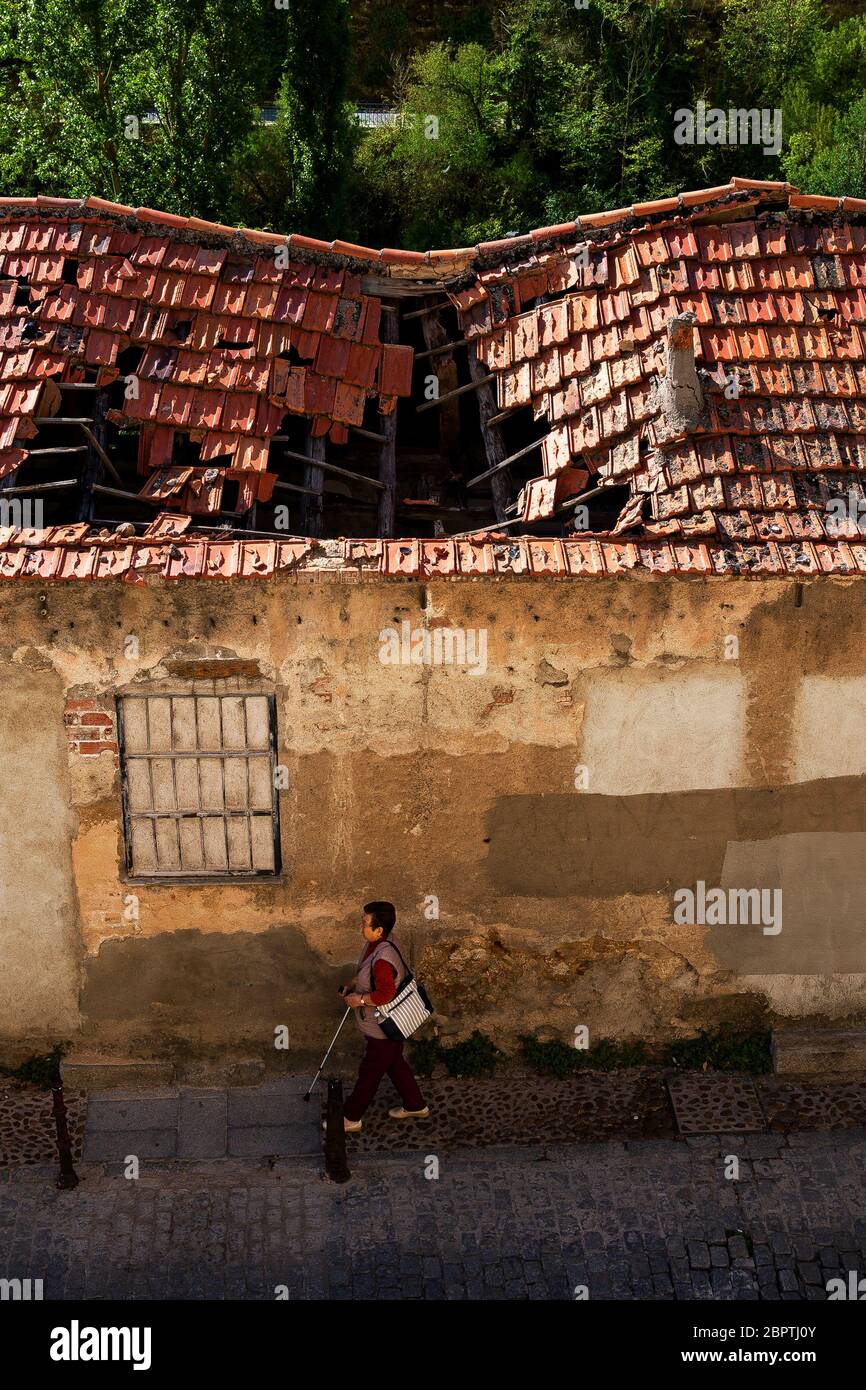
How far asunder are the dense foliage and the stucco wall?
11345 millimetres

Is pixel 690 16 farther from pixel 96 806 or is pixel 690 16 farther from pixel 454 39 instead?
pixel 96 806

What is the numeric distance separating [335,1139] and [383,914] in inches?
55.4

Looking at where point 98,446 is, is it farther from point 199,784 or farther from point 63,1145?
point 63,1145

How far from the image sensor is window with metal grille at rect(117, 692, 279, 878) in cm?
873

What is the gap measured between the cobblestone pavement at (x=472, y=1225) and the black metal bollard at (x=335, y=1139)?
9 centimetres

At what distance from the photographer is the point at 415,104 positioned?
22625 mm

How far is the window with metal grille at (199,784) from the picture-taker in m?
8.73

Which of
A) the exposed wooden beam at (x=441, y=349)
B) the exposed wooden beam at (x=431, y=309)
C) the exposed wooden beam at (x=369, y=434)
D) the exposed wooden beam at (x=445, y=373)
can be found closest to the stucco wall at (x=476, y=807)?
the exposed wooden beam at (x=369, y=434)

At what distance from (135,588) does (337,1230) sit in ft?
13.2

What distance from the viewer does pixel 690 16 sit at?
77.7ft

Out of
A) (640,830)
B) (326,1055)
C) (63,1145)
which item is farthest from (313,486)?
(63,1145)

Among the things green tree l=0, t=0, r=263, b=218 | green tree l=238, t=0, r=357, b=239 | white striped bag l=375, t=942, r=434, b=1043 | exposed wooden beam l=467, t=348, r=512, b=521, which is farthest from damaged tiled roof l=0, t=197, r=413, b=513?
green tree l=238, t=0, r=357, b=239

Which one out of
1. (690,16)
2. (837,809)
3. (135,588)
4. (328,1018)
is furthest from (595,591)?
(690,16)

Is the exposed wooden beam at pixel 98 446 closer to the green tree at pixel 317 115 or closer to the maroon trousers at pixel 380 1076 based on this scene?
the maroon trousers at pixel 380 1076
